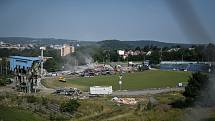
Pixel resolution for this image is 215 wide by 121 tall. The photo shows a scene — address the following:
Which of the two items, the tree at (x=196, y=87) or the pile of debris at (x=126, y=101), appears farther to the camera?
the pile of debris at (x=126, y=101)

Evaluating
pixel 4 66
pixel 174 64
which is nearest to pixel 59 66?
pixel 4 66

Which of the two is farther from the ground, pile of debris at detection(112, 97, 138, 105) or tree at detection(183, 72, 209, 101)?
tree at detection(183, 72, 209, 101)

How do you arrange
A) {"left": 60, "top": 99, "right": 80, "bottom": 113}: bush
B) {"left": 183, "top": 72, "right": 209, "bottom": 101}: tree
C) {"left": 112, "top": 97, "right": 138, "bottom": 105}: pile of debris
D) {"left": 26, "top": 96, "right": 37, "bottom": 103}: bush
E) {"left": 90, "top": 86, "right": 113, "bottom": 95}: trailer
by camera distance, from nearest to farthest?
{"left": 183, "top": 72, "right": 209, "bottom": 101}: tree < {"left": 60, "top": 99, "right": 80, "bottom": 113}: bush < {"left": 112, "top": 97, "right": 138, "bottom": 105}: pile of debris < {"left": 26, "top": 96, "right": 37, "bottom": 103}: bush < {"left": 90, "top": 86, "right": 113, "bottom": 95}: trailer

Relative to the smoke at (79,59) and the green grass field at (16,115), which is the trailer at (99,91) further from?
the smoke at (79,59)

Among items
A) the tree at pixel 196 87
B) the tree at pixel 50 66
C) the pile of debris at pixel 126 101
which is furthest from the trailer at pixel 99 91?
the tree at pixel 50 66

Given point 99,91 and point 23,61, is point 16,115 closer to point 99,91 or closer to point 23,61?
point 99,91

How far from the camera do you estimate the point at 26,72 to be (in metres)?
26.2

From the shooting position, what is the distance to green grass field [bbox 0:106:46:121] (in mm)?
14732

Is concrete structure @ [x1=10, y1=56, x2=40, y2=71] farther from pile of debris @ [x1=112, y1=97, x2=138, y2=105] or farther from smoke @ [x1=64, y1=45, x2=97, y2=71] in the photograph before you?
smoke @ [x1=64, y1=45, x2=97, y2=71]

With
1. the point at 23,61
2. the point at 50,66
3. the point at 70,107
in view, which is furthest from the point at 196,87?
the point at 50,66

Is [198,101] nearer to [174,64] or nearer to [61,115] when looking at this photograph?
[61,115]

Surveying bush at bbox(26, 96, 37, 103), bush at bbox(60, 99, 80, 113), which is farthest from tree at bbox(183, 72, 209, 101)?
bush at bbox(26, 96, 37, 103)

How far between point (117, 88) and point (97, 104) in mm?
8444

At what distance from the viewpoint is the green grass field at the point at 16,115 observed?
14732 millimetres
